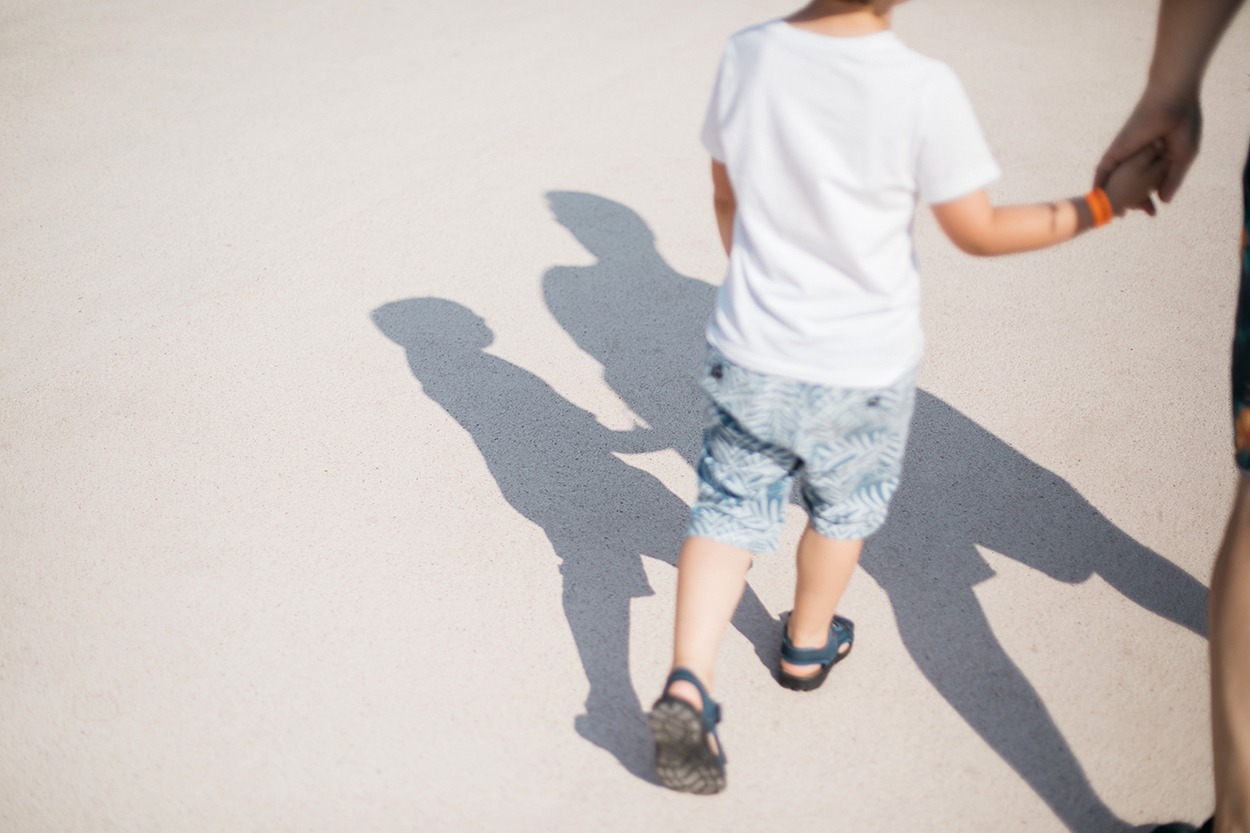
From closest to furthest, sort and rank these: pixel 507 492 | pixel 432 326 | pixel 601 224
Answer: pixel 507 492
pixel 432 326
pixel 601 224

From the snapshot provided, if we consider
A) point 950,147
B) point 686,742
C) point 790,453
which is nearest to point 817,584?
point 790,453

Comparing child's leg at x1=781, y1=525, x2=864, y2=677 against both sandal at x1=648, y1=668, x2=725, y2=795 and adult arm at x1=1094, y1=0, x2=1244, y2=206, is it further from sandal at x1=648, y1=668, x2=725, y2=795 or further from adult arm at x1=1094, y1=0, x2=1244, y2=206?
adult arm at x1=1094, y1=0, x2=1244, y2=206

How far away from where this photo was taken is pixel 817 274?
60.6 inches

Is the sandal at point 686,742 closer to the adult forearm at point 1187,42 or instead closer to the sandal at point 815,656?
the sandal at point 815,656

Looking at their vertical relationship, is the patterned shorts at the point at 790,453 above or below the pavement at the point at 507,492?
above

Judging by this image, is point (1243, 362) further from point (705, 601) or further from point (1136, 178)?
point (705, 601)

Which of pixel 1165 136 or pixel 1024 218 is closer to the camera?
pixel 1024 218

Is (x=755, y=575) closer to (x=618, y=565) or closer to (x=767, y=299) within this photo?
(x=618, y=565)

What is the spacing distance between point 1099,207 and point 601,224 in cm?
246

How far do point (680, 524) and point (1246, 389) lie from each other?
1.33 meters

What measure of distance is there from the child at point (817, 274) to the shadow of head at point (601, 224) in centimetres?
194

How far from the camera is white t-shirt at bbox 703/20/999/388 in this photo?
138 centimetres

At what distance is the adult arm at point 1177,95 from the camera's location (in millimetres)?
1701

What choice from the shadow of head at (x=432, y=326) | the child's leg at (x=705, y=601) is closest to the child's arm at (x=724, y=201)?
the child's leg at (x=705, y=601)
